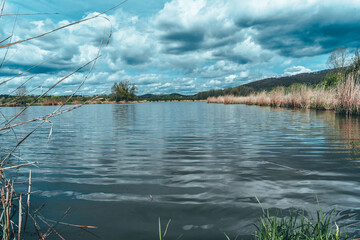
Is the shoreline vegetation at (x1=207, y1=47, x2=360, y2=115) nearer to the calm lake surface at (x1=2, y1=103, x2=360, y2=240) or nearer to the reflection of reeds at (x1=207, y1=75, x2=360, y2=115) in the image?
the reflection of reeds at (x1=207, y1=75, x2=360, y2=115)

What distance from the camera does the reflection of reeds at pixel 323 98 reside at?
12936mm

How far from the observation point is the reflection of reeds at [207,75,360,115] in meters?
12.9

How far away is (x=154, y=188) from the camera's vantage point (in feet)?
10.2

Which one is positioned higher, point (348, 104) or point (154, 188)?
point (348, 104)

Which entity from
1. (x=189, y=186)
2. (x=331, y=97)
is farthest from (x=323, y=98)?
(x=189, y=186)

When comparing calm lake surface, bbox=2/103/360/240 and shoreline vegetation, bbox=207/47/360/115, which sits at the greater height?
shoreline vegetation, bbox=207/47/360/115

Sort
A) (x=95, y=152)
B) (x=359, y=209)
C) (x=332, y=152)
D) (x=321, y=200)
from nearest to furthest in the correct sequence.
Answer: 1. (x=359, y=209)
2. (x=321, y=200)
3. (x=332, y=152)
4. (x=95, y=152)

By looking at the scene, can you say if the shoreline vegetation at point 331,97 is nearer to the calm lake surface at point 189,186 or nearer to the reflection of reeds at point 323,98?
the reflection of reeds at point 323,98

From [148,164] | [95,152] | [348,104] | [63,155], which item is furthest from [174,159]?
[348,104]

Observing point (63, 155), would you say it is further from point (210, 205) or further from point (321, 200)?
point (321, 200)

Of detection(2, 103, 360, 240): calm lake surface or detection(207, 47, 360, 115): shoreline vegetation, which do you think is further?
detection(207, 47, 360, 115): shoreline vegetation

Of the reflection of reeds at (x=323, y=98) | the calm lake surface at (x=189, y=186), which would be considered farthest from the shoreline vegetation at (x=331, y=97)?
the calm lake surface at (x=189, y=186)

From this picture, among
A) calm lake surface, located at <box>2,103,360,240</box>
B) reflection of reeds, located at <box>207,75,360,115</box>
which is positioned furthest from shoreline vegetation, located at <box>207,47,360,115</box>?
calm lake surface, located at <box>2,103,360,240</box>

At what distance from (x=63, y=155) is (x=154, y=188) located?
3136 millimetres
